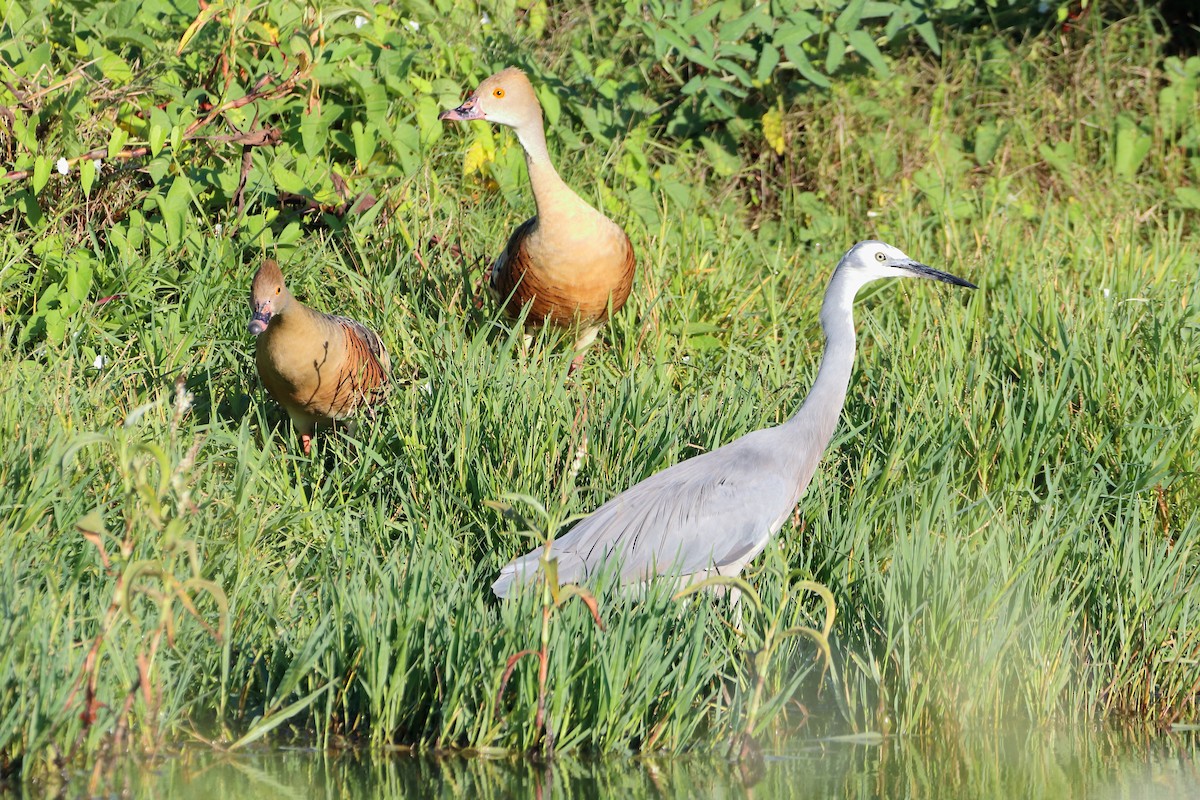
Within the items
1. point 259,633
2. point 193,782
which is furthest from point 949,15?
point 193,782

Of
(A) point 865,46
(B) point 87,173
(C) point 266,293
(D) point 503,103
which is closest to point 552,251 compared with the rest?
A: (D) point 503,103

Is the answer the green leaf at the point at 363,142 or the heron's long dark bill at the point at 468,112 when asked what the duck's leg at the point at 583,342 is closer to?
the heron's long dark bill at the point at 468,112

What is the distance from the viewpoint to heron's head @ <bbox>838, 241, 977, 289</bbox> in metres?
4.77

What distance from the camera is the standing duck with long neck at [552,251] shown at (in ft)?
18.4

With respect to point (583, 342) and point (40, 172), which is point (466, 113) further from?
point (40, 172)

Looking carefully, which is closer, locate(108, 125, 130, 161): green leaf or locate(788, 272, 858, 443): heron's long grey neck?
locate(788, 272, 858, 443): heron's long grey neck

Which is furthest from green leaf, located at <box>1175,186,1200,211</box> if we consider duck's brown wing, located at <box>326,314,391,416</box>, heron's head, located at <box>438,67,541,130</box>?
duck's brown wing, located at <box>326,314,391,416</box>

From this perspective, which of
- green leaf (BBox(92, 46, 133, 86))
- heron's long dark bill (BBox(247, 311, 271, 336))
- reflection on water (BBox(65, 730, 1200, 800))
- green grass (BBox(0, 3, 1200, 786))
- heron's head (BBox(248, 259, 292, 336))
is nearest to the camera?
reflection on water (BBox(65, 730, 1200, 800))

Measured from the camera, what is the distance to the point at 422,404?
4.99 m

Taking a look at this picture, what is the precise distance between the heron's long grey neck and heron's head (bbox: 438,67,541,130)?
167 cm

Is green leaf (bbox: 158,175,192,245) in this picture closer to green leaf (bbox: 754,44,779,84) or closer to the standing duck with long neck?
the standing duck with long neck

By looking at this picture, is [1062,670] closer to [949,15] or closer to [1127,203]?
[1127,203]

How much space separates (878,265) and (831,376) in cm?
45

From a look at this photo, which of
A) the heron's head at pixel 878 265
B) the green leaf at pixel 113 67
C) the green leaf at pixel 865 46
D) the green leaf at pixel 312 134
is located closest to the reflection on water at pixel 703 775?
the heron's head at pixel 878 265
